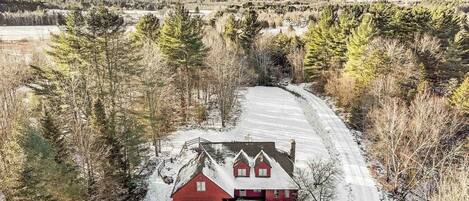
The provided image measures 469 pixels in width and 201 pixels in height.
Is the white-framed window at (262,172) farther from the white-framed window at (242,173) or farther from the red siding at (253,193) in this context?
the red siding at (253,193)

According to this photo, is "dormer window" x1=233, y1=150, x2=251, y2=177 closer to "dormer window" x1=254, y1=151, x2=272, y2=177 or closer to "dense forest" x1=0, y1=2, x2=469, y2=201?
"dormer window" x1=254, y1=151, x2=272, y2=177

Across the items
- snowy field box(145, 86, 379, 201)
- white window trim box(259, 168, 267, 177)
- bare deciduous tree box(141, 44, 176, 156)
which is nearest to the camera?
white window trim box(259, 168, 267, 177)

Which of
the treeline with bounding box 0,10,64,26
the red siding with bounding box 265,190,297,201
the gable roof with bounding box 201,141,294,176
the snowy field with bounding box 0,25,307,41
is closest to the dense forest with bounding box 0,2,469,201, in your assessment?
the gable roof with bounding box 201,141,294,176

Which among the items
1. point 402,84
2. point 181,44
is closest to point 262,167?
point 181,44

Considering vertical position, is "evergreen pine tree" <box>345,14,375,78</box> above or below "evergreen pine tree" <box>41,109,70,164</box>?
above

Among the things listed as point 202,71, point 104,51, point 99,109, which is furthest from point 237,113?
point 99,109

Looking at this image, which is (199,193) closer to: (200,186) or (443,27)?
(200,186)
